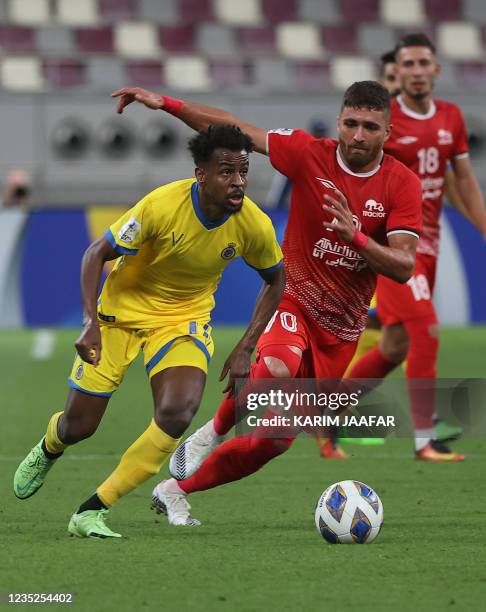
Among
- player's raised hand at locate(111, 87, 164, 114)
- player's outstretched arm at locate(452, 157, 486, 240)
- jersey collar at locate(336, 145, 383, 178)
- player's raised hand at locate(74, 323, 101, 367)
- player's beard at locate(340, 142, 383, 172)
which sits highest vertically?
player's raised hand at locate(111, 87, 164, 114)

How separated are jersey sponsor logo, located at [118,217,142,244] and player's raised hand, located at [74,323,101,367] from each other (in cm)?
45

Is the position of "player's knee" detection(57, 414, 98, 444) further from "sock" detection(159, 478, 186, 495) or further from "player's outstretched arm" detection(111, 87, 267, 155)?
"player's outstretched arm" detection(111, 87, 267, 155)

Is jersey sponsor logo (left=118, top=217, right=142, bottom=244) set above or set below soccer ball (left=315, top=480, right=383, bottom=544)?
above

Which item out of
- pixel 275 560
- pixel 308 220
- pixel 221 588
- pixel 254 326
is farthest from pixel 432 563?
pixel 308 220

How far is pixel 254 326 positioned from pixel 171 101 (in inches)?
46.8

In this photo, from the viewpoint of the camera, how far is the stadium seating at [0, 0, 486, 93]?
2216cm

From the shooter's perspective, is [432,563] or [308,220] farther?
[308,220]

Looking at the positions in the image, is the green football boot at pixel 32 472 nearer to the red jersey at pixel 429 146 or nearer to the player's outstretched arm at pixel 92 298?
the player's outstretched arm at pixel 92 298

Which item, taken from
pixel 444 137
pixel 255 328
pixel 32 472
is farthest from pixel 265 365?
pixel 444 137

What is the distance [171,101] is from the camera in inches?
258

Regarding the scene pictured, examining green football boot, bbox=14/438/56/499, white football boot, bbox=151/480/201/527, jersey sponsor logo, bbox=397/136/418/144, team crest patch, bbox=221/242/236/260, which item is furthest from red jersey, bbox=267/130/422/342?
jersey sponsor logo, bbox=397/136/418/144

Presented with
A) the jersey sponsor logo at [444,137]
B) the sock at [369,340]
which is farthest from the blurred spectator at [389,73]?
the sock at [369,340]

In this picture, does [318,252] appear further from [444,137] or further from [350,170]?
[444,137]

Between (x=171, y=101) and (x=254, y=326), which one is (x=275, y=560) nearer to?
(x=254, y=326)
